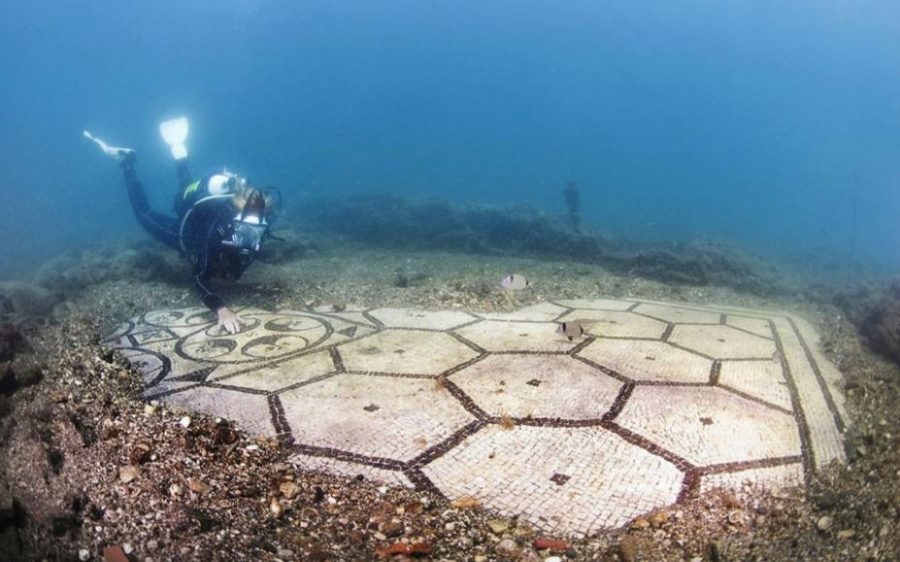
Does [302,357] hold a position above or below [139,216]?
below

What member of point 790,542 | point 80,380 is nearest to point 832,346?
point 790,542

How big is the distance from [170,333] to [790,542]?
6.10m

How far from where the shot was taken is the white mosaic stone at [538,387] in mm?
3731

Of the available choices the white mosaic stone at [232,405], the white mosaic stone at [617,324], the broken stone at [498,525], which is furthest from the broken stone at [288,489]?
the white mosaic stone at [617,324]

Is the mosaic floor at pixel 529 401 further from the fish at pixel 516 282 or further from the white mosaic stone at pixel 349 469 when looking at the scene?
the fish at pixel 516 282

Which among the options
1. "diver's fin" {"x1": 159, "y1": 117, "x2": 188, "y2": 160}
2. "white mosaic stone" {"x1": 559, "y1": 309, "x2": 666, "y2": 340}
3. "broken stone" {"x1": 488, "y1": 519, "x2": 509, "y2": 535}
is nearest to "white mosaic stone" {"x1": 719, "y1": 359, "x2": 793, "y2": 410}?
"white mosaic stone" {"x1": 559, "y1": 309, "x2": 666, "y2": 340}

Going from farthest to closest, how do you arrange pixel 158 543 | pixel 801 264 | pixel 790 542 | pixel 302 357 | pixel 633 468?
pixel 801 264 < pixel 302 357 < pixel 633 468 < pixel 790 542 < pixel 158 543

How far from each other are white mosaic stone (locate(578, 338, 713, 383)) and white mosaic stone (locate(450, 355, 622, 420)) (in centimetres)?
27

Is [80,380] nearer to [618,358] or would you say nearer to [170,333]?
[170,333]

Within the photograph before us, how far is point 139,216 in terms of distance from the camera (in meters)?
10.6

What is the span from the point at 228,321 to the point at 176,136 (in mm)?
7159

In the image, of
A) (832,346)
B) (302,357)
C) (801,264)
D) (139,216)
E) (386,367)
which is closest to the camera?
(386,367)

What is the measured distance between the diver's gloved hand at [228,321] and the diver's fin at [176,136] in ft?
22.4

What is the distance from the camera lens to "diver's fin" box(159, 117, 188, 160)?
11.1 metres
